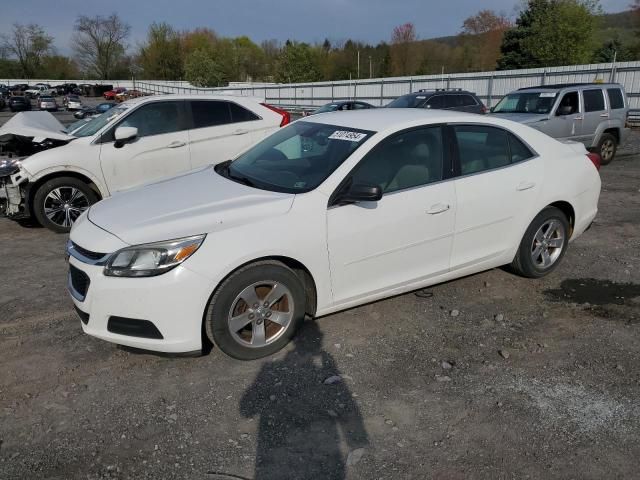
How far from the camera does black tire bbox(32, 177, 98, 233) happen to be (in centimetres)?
663

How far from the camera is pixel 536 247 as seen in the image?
15.9ft

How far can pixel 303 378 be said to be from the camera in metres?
3.38

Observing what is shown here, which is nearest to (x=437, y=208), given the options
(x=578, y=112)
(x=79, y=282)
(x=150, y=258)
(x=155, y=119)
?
(x=150, y=258)

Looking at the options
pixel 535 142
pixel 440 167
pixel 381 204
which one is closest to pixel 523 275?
pixel 535 142

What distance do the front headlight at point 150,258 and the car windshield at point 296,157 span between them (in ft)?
2.88

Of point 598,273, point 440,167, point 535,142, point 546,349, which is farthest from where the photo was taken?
point 598,273

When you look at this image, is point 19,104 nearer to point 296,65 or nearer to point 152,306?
point 296,65

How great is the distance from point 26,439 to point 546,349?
3.42m

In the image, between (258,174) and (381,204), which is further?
(258,174)

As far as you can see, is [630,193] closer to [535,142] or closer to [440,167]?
[535,142]

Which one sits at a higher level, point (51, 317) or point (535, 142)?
point (535, 142)

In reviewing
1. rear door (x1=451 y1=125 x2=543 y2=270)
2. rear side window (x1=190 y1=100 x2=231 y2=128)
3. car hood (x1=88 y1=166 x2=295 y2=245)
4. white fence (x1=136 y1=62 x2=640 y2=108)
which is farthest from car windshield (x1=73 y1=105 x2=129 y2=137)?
white fence (x1=136 y1=62 x2=640 y2=108)

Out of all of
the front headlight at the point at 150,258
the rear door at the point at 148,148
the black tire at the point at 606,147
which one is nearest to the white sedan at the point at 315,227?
the front headlight at the point at 150,258

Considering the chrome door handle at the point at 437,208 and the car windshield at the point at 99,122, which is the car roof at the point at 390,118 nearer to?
the chrome door handle at the point at 437,208
